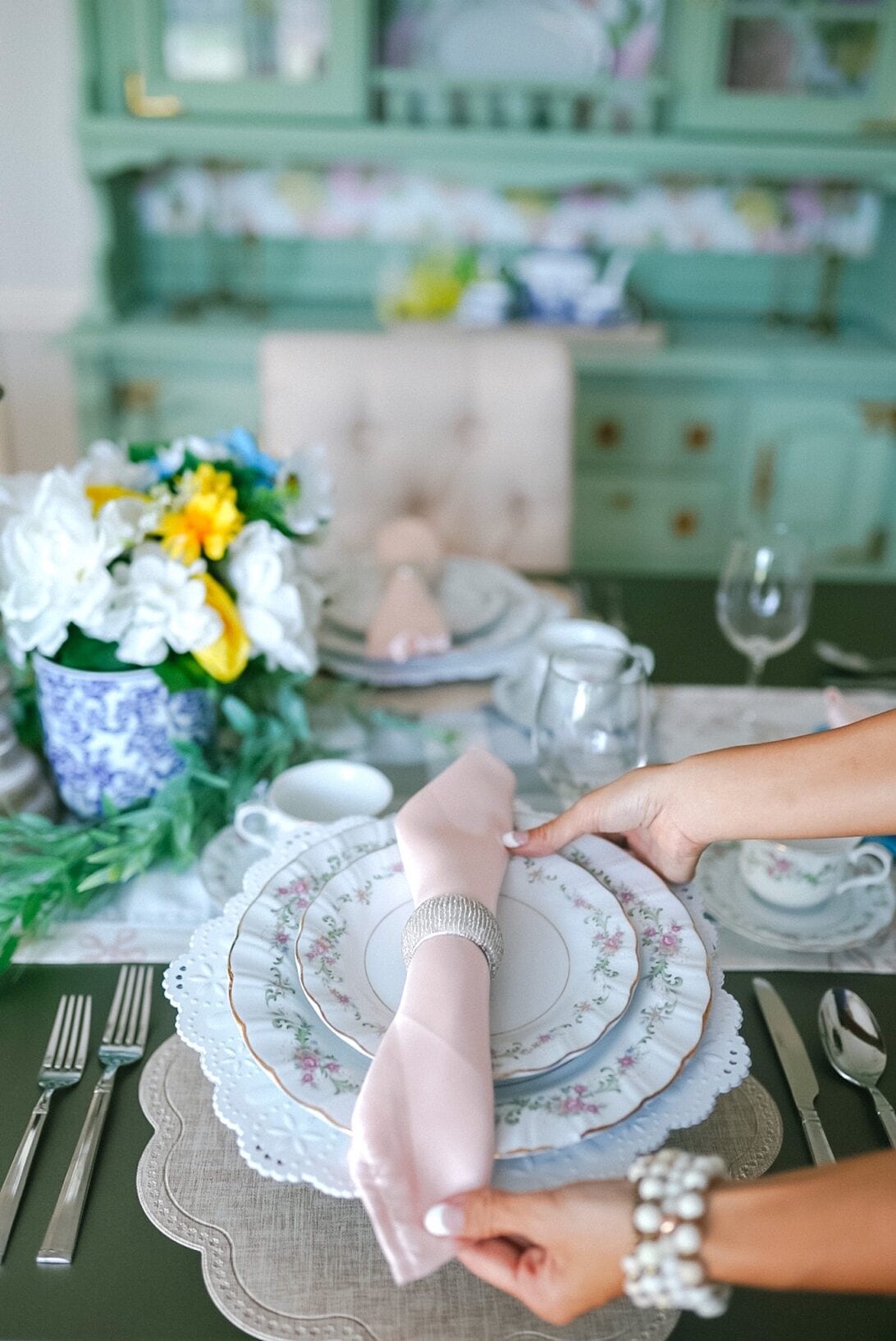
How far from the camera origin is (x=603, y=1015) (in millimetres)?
565

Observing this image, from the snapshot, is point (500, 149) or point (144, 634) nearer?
point (144, 634)

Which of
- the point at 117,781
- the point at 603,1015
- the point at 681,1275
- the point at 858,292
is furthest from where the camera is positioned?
the point at 858,292

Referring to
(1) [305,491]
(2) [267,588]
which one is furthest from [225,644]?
(1) [305,491]

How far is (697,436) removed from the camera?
2.43 metres

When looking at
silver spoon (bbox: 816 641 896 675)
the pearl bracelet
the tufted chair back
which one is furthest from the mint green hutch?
the pearl bracelet

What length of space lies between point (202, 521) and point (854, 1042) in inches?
21.2

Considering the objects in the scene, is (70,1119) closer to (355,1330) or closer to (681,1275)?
(355,1330)

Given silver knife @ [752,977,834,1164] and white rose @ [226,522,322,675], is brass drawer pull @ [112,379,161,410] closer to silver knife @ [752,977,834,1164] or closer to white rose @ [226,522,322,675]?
white rose @ [226,522,322,675]

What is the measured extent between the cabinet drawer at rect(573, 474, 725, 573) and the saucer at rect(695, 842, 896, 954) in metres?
1.72

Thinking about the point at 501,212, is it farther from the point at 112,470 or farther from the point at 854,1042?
the point at 854,1042

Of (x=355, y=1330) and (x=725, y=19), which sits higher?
(x=725, y=19)

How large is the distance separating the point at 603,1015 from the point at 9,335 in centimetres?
246

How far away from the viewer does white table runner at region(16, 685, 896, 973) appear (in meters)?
0.73

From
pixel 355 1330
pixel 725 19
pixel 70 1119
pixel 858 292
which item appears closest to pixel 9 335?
pixel 725 19
